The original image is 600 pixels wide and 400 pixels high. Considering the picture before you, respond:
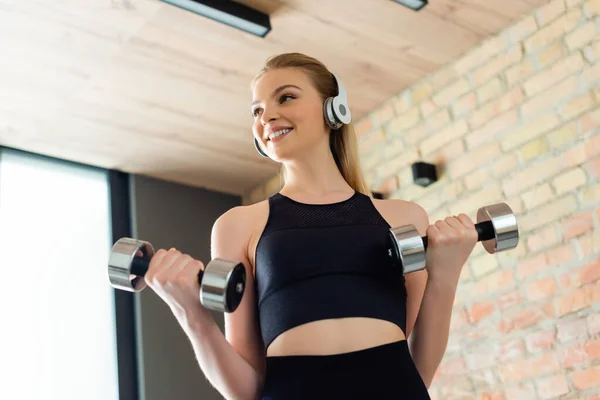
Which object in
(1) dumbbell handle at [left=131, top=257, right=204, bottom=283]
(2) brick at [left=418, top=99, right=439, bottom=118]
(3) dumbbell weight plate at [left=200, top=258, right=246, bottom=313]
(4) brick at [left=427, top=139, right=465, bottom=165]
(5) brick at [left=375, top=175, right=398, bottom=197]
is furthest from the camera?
(5) brick at [left=375, top=175, right=398, bottom=197]

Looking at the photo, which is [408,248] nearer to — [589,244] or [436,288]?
[436,288]

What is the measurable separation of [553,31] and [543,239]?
31.0 inches

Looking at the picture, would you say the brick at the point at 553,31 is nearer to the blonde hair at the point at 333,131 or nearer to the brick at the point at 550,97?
the brick at the point at 550,97

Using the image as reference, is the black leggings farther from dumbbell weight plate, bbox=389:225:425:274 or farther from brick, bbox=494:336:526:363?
brick, bbox=494:336:526:363

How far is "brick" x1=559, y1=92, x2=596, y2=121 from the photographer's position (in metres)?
2.82

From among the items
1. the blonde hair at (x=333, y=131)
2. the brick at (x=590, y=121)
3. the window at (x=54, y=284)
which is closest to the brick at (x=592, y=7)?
the brick at (x=590, y=121)

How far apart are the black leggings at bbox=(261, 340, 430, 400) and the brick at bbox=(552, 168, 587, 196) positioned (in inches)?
68.1

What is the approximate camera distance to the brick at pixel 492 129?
10.2 feet

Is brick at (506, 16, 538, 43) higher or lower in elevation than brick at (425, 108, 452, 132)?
higher

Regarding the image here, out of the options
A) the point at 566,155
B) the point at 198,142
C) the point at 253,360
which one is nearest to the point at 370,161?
the point at 198,142

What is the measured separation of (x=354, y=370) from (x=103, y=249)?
8.82 ft

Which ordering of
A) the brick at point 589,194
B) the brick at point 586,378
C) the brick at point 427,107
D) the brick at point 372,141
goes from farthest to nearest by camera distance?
the brick at point 372,141 < the brick at point 427,107 < the brick at point 589,194 < the brick at point 586,378

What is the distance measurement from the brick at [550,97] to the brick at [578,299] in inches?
27.3

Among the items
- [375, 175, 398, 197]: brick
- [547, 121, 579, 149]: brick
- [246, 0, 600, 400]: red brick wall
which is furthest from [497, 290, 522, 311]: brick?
[375, 175, 398, 197]: brick
